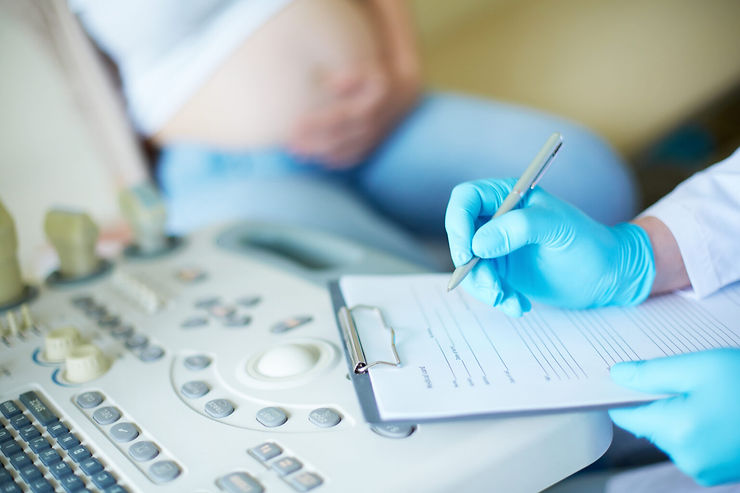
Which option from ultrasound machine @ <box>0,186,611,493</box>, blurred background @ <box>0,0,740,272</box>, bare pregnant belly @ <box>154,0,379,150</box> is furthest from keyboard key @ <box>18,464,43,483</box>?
blurred background @ <box>0,0,740,272</box>

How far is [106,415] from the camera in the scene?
361mm

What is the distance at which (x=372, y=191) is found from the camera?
973 mm

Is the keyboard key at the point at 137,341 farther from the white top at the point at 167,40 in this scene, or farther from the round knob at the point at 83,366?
the white top at the point at 167,40

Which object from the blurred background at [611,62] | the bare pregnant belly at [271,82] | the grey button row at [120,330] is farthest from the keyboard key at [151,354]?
the blurred background at [611,62]

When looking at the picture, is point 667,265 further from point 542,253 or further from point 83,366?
point 83,366

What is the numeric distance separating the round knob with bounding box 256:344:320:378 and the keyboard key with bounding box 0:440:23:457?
0.46 ft

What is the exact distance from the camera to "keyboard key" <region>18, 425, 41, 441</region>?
0.35m

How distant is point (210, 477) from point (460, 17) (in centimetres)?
133

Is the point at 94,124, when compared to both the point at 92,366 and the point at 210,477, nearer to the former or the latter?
the point at 92,366

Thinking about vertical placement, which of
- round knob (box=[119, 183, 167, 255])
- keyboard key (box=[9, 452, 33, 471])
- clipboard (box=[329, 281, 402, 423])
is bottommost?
keyboard key (box=[9, 452, 33, 471])

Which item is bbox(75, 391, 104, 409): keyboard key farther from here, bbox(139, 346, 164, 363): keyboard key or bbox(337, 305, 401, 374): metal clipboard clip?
bbox(337, 305, 401, 374): metal clipboard clip

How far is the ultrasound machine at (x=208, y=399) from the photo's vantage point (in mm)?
310

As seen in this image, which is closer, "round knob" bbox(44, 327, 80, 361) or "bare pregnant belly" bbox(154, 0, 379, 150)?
"round knob" bbox(44, 327, 80, 361)

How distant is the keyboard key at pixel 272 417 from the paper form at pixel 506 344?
0.06m
